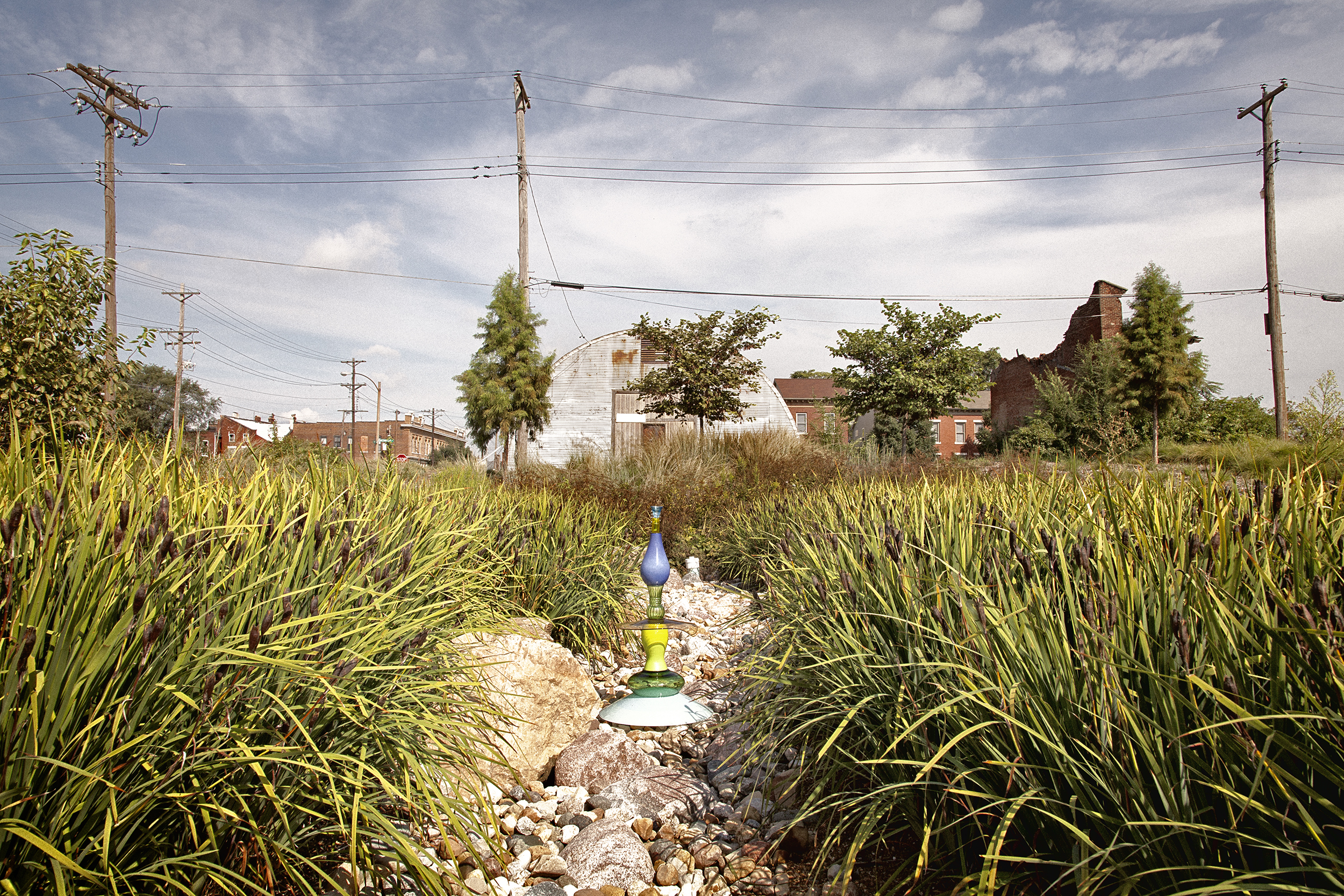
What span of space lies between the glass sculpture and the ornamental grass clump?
0.67 metres

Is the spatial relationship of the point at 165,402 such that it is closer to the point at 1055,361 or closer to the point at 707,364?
the point at 707,364

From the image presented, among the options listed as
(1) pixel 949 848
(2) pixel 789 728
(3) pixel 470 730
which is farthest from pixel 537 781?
(1) pixel 949 848

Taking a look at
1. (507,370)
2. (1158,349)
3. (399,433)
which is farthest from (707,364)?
(399,433)

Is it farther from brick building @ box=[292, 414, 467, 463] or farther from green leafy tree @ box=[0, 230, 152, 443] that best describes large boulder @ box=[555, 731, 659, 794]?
brick building @ box=[292, 414, 467, 463]

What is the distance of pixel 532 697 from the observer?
3.16 meters

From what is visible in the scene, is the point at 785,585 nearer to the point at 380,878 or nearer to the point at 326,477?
the point at 380,878

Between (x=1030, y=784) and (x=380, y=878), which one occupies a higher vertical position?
(x=1030, y=784)

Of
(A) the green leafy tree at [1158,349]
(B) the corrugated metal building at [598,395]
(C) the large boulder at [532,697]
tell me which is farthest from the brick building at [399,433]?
(C) the large boulder at [532,697]

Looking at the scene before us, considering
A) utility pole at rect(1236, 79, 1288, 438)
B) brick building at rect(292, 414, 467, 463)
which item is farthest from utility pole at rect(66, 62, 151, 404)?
brick building at rect(292, 414, 467, 463)

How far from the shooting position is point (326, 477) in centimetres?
355

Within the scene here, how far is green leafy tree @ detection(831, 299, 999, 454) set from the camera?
68.1ft

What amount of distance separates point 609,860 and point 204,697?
149 centimetres

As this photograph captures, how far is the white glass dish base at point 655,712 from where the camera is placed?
3205 mm

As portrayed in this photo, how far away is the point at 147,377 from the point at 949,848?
173ft
